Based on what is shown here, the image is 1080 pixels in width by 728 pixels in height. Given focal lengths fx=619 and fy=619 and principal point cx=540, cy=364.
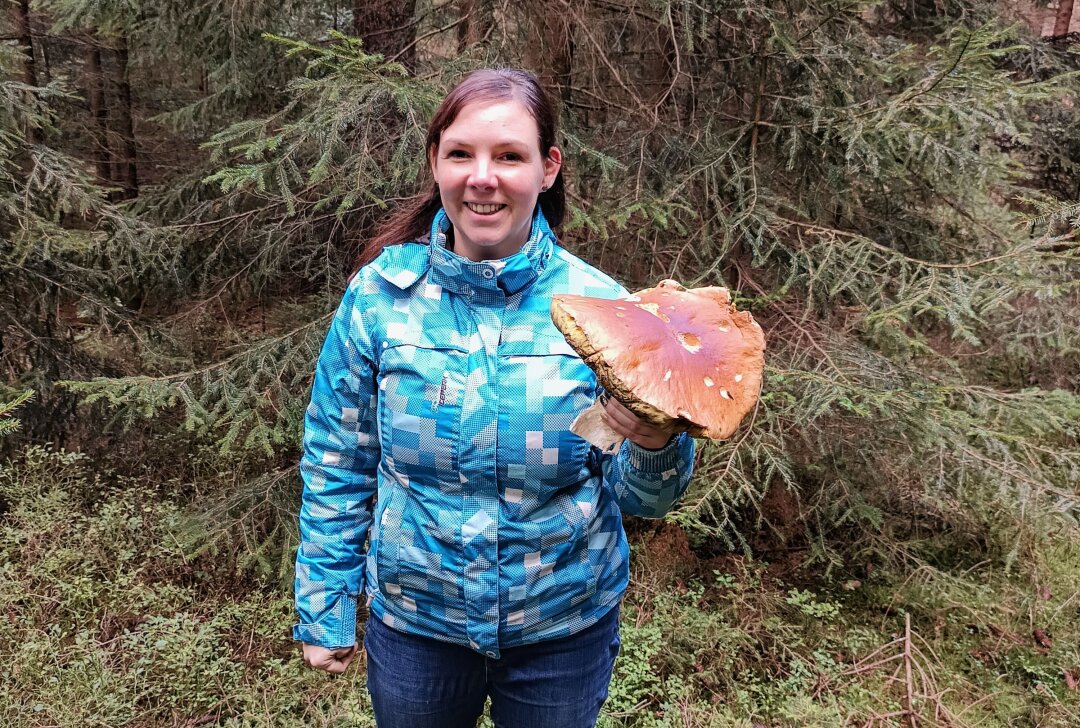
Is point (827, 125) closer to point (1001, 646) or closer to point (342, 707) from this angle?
point (1001, 646)

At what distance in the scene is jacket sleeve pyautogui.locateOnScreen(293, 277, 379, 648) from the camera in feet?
5.08

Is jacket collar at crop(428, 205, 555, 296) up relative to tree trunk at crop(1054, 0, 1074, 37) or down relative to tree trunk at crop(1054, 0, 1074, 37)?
down

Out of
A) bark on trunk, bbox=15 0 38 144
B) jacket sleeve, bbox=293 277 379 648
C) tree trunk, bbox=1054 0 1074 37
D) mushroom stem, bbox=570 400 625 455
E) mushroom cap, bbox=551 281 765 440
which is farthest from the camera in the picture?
bark on trunk, bbox=15 0 38 144

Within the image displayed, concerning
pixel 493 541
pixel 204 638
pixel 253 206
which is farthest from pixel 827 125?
pixel 204 638

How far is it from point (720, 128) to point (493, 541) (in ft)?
12.0

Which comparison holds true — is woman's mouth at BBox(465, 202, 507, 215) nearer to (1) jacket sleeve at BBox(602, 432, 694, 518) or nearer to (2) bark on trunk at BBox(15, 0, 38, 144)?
(1) jacket sleeve at BBox(602, 432, 694, 518)

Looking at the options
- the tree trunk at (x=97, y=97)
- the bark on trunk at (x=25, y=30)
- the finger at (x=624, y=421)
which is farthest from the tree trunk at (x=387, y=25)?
the tree trunk at (x=97, y=97)

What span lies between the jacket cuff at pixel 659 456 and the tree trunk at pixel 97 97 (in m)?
9.47

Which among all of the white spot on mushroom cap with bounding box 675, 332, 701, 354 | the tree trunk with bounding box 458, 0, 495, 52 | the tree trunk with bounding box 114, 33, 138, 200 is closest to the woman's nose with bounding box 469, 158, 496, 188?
the white spot on mushroom cap with bounding box 675, 332, 701, 354

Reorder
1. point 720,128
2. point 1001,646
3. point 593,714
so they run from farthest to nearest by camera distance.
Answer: point 720,128 < point 1001,646 < point 593,714

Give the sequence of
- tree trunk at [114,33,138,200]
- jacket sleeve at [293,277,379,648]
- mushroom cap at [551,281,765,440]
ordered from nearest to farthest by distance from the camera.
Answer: mushroom cap at [551,281,765,440], jacket sleeve at [293,277,379,648], tree trunk at [114,33,138,200]

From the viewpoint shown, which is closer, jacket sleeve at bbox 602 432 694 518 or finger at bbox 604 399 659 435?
finger at bbox 604 399 659 435

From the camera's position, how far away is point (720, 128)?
4207mm

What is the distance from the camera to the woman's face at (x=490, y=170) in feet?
4.58
